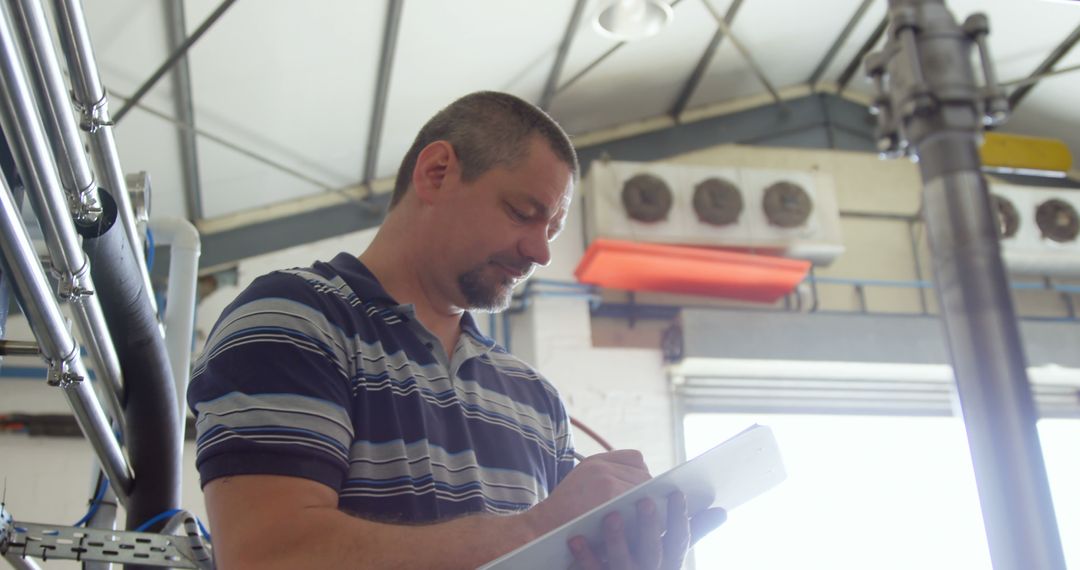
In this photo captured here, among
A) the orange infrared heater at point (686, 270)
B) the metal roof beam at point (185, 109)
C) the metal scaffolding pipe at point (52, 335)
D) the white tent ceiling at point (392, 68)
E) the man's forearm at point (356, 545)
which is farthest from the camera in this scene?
the orange infrared heater at point (686, 270)

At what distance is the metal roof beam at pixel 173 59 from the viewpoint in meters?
3.48

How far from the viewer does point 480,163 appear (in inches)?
56.9

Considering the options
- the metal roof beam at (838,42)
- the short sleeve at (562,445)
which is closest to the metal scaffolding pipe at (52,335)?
the short sleeve at (562,445)

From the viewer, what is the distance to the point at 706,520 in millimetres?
1231

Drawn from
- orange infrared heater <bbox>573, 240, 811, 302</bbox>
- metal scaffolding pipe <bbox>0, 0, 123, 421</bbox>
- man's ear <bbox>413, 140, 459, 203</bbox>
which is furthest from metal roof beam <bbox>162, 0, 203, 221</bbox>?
man's ear <bbox>413, 140, 459, 203</bbox>

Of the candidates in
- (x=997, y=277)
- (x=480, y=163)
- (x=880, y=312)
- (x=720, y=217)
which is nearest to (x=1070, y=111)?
(x=880, y=312)

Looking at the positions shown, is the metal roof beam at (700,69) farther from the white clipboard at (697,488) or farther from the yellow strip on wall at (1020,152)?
the white clipboard at (697,488)

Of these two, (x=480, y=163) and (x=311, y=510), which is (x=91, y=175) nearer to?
(x=480, y=163)

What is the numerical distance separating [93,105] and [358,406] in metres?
0.77

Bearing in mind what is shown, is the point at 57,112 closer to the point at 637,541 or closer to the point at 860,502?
the point at 637,541

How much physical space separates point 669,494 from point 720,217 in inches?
152

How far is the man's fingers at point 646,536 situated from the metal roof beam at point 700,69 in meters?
3.92

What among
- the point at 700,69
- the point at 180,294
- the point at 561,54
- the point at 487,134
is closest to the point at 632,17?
the point at 561,54

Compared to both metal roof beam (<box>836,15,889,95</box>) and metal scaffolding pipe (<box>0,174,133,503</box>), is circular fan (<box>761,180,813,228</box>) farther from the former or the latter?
metal scaffolding pipe (<box>0,174,133,503</box>)
